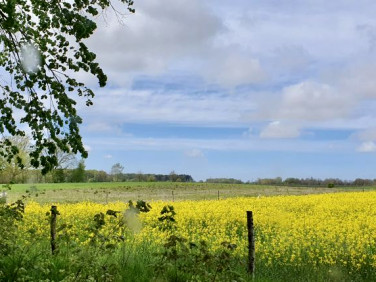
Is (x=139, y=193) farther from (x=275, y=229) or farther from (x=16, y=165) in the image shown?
(x=275, y=229)

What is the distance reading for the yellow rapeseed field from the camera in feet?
43.7

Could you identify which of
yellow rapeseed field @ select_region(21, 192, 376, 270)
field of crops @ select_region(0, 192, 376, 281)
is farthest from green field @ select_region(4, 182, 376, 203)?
field of crops @ select_region(0, 192, 376, 281)

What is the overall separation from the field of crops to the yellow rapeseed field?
0.04 m

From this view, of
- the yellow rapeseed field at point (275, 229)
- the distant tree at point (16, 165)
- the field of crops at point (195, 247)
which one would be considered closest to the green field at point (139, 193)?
the distant tree at point (16, 165)

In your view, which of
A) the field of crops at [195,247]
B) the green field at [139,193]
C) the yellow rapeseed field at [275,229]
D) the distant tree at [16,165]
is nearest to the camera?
the field of crops at [195,247]

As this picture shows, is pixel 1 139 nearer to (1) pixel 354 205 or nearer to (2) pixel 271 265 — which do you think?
(2) pixel 271 265

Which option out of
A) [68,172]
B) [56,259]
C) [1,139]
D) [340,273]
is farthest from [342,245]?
[68,172]

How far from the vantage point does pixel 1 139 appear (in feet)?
30.9

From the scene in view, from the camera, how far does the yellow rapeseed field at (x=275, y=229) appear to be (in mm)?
13305

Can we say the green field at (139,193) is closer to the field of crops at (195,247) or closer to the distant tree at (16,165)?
the distant tree at (16,165)

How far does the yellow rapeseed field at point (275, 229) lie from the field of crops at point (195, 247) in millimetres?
40

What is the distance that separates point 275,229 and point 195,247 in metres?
11.4

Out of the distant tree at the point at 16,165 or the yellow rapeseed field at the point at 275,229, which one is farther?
the distant tree at the point at 16,165

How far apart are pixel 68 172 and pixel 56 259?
7386cm
